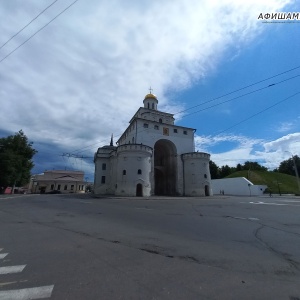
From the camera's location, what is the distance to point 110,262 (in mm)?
4598

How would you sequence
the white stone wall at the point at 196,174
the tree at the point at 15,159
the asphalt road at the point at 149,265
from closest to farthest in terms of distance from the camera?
the asphalt road at the point at 149,265 → the tree at the point at 15,159 → the white stone wall at the point at 196,174

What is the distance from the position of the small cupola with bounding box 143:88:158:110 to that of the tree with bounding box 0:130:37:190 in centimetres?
2788

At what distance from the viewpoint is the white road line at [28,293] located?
3150mm

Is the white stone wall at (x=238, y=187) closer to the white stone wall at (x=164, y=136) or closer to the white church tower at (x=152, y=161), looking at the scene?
the white church tower at (x=152, y=161)

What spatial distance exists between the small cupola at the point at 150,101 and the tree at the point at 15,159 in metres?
27.9

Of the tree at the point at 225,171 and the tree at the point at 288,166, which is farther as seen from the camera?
the tree at the point at 225,171

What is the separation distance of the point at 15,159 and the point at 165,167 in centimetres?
3026

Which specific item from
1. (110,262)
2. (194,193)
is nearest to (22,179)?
(194,193)

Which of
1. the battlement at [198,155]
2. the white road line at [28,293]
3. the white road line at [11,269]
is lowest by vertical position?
the white road line at [28,293]

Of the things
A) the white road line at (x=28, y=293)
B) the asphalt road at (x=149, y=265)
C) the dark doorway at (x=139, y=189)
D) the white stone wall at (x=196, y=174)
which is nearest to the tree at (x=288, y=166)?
the white stone wall at (x=196, y=174)

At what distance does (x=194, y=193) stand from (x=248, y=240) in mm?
37378

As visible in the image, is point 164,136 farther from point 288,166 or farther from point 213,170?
point 288,166

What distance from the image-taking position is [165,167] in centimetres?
4956

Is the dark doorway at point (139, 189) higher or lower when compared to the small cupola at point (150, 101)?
lower
